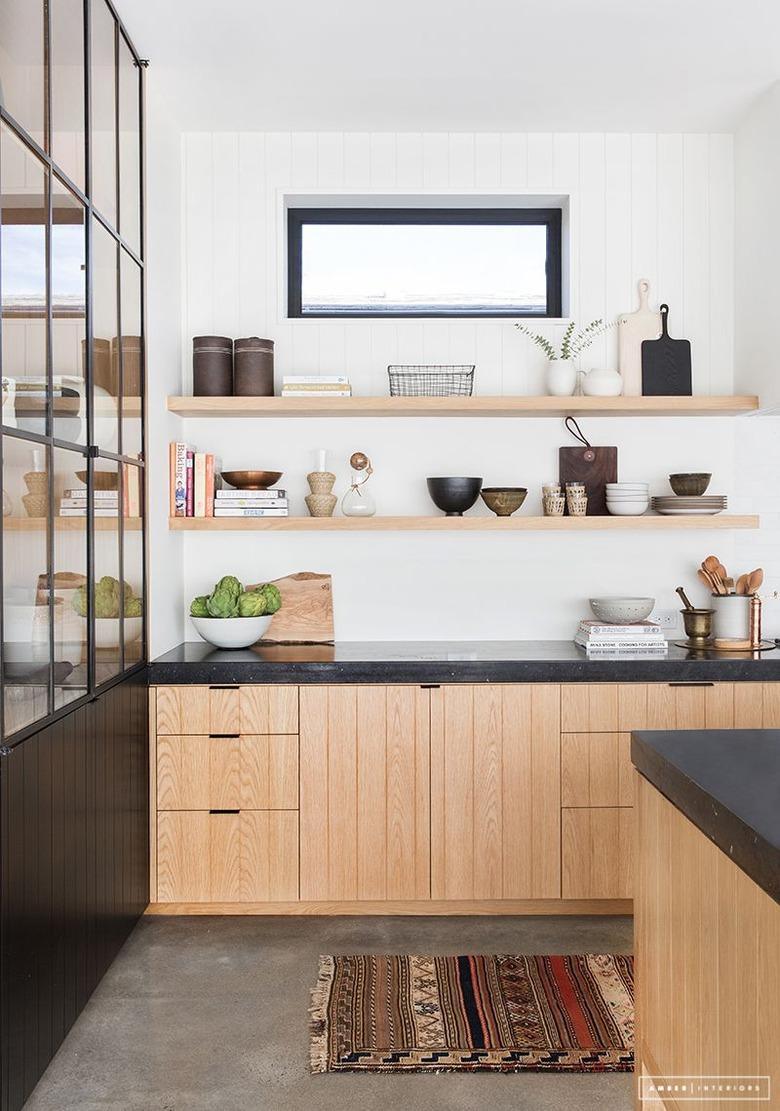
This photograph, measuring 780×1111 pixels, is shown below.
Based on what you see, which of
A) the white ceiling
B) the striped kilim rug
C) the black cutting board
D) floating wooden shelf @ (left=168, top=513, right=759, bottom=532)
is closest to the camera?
the striped kilim rug

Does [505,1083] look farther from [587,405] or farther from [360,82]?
[360,82]

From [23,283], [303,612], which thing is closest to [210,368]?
[303,612]

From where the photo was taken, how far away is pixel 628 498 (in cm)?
389

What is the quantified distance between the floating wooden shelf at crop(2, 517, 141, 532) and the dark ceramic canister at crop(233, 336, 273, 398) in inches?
28.8

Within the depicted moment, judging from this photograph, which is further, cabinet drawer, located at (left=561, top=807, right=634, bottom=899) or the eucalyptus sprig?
the eucalyptus sprig

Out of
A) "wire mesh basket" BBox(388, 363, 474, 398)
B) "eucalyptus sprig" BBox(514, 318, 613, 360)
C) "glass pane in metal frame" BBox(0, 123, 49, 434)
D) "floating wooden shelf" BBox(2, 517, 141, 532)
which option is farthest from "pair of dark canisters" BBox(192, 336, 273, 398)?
"glass pane in metal frame" BBox(0, 123, 49, 434)

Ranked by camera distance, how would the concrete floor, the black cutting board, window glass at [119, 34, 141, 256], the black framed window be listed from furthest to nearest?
1. the black framed window
2. the black cutting board
3. window glass at [119, 34, 141, 256]
4. the concrete floor

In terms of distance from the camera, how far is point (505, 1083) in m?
2.51

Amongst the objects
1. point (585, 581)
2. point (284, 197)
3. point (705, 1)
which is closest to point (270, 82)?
point (284, 197)

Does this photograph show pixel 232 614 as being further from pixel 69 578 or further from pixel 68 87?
pixel 68 87

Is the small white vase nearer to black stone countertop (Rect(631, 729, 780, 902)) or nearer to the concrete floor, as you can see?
the concrete floor
